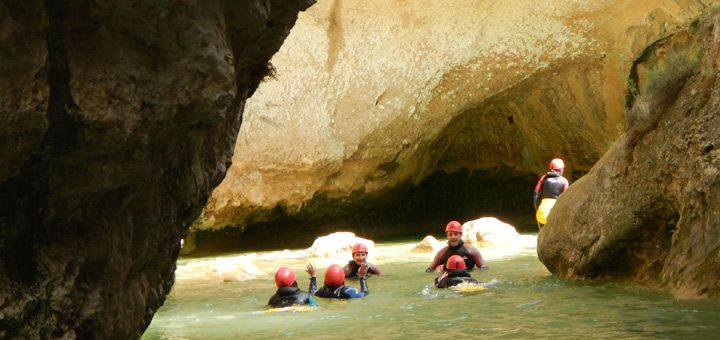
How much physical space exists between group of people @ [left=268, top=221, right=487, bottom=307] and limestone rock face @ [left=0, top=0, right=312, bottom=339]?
535 cm

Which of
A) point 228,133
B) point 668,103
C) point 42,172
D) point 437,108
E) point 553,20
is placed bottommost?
point 42,172

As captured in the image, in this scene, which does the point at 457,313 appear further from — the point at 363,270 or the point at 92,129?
the point at 92,129

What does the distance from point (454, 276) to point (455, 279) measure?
14 cm

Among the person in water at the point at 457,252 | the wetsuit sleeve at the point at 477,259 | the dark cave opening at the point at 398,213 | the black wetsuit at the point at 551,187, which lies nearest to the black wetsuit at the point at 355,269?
the person in water at the point at 457,252

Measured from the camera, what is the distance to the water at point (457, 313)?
7492 millimetres

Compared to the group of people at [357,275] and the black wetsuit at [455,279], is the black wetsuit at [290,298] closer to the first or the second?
the group of people at [357,275]

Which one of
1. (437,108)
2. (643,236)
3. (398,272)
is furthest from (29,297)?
(437,108)

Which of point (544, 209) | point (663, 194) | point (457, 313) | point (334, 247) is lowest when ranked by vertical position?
point (457, 313)

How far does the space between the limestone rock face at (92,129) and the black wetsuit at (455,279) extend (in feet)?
21.0

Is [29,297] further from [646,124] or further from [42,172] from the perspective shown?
[646,124]

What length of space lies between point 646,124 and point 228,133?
17.3ft

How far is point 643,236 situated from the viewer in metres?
9.37

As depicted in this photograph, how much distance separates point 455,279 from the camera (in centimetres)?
1083

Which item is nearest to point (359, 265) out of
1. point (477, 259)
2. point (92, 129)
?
point (477, 259)
